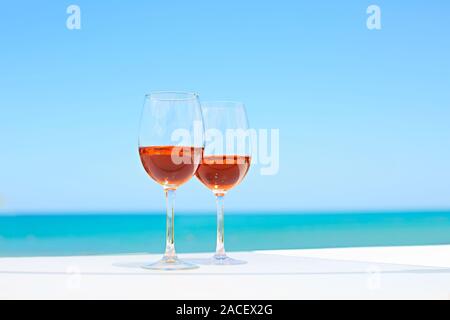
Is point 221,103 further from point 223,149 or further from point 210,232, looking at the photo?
point 210,232

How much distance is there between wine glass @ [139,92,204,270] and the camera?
153 cm

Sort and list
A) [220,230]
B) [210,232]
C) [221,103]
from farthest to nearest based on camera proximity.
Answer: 1. [210,232]
2. [221,103]
3. [220,230]

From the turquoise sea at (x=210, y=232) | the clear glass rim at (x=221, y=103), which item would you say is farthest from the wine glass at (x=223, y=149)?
the turquoise sea at (x=210, y=232)

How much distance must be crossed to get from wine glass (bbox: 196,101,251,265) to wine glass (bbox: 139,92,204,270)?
139mm

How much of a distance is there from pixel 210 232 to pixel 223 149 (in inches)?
840

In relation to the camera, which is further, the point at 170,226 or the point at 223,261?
the point at 223,261

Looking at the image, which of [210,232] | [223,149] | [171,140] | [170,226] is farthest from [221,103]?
[210,232]

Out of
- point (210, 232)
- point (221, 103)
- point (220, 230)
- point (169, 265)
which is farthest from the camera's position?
point (210, 232)

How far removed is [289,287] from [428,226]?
79.3ft

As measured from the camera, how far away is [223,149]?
67.3 inches

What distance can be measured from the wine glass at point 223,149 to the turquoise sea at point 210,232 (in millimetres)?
16929
